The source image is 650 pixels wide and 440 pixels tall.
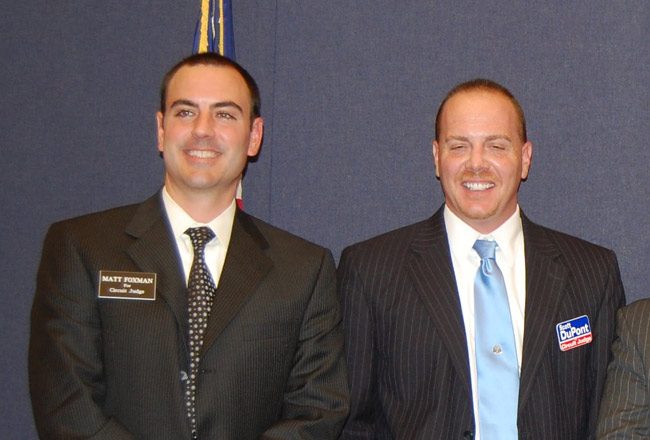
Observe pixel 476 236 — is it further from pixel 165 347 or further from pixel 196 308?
pixel 165 347

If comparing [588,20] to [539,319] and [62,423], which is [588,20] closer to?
[539,319]

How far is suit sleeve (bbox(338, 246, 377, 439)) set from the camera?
2.89 metres

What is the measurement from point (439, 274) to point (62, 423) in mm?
1275

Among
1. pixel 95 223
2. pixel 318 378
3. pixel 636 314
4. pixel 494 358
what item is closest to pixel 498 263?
pixel 494 358

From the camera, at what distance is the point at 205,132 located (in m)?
2.81

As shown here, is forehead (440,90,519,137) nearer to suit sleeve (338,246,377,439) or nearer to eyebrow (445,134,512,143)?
eyebrow (445,134,512,143)

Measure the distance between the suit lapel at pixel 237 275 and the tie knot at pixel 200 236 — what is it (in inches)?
3.1

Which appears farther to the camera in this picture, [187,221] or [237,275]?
[187,221]

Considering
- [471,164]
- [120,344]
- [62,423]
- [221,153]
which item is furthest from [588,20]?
[62,423]

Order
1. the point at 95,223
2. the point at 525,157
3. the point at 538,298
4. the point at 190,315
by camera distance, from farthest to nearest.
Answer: the point at 525,157
the point at 538,298
the point at 95,223
the point at 190,315

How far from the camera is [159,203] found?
2.86 meters

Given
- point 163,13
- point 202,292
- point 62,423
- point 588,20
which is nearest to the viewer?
point 62,423

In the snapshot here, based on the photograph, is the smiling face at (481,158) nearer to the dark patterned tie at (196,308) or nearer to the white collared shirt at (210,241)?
the white collared shirt at (210,241)

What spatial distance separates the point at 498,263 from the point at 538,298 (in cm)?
18
